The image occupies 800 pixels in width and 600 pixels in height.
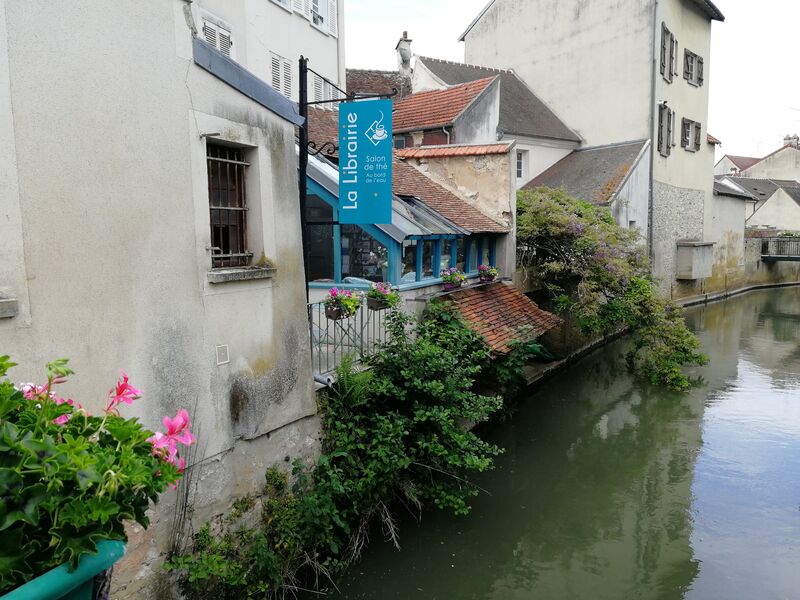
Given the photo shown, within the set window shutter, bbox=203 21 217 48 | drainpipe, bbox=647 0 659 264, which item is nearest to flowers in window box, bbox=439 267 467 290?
window shutter, bbox=203 21 217 48

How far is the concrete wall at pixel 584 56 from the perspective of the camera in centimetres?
2452

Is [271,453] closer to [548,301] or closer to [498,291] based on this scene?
[498,291]

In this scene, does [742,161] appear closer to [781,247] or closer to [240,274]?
[781,247]

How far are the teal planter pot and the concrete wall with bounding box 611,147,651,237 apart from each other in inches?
854

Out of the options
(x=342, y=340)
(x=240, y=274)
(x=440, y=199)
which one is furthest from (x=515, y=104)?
(x=240, y=274)

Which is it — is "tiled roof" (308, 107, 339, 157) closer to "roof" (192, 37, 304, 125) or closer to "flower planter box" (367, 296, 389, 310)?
"flower planter box" (367, 296, 389, 310)

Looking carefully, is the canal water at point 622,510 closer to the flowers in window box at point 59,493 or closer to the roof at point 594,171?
the flowers in window box at point 59,493

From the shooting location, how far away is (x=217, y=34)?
476 inches

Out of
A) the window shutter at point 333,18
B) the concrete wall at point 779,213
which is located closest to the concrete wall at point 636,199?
the window shutter at point 333,18

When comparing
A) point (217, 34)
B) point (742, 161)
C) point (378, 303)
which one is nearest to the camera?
point (378, 303)

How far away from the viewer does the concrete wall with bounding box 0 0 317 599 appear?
14.2 feet

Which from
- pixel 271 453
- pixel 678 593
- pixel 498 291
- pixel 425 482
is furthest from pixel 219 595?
pixel 498 291

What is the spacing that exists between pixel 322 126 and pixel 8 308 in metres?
9.94

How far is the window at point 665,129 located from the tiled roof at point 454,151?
14440mm
